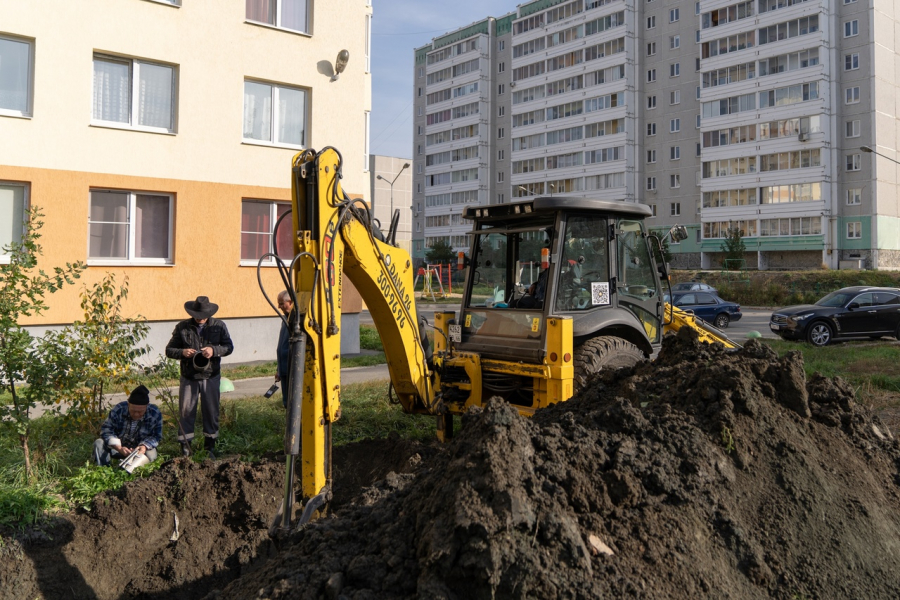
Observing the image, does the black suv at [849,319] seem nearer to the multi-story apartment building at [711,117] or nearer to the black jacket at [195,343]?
the black jacket at [195,343]

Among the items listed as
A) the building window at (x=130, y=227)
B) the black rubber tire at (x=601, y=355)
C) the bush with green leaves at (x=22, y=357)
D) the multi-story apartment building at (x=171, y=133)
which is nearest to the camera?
the bush with green leaves at (x=22, y=357)

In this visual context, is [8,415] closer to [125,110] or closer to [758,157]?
[125,110]

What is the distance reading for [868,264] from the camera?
53062mm

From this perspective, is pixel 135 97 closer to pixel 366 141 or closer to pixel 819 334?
pixel 366 141

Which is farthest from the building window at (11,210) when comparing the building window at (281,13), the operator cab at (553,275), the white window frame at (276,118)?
the operator cab at (553,275)

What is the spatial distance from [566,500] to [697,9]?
68.8 m

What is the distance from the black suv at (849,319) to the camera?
19.9m

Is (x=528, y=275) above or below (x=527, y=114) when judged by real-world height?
below

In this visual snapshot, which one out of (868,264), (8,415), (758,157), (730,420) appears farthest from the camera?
(758,157)

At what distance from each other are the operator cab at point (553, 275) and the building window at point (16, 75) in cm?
1000

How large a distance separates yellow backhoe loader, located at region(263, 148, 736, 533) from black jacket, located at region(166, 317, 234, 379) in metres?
2.04

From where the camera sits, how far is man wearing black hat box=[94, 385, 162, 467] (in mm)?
6562

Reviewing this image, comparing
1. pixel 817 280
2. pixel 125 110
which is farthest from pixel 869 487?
pixel 817 280

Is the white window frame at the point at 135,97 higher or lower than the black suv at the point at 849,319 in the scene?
higher
